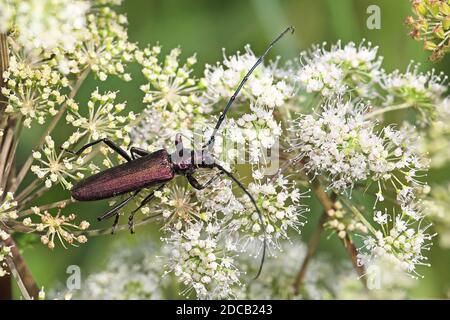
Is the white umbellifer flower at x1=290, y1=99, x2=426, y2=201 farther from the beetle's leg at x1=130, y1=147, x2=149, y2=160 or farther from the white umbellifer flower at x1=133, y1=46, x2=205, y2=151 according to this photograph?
the beetle's leg at x1=130, y1=147, x2=149, y2=160

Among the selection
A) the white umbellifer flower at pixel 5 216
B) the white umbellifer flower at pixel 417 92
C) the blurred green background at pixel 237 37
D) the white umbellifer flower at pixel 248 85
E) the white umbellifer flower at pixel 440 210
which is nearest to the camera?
the white umbellifer flower at pixel 5 216

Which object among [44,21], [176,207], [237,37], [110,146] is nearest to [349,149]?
[176,207]

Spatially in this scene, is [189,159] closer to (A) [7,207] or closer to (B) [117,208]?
(B) [117,208]

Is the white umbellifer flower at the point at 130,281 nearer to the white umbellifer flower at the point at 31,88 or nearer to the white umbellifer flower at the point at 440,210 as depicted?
the white umbellifer flower at the point at 31,88

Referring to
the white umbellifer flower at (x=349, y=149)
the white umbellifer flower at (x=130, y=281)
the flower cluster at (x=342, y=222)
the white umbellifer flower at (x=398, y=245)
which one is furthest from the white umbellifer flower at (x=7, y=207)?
the white umbellifer flower at (x=398, y=245)

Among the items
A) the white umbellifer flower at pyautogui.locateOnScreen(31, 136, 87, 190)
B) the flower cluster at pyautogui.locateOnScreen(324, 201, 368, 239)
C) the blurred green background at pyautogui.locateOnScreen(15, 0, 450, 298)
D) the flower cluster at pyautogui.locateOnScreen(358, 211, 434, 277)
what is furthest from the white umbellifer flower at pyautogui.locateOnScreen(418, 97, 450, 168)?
the white umbellifer flower at pyautogui.locateOnScreen(31, 136, 87, 190)
